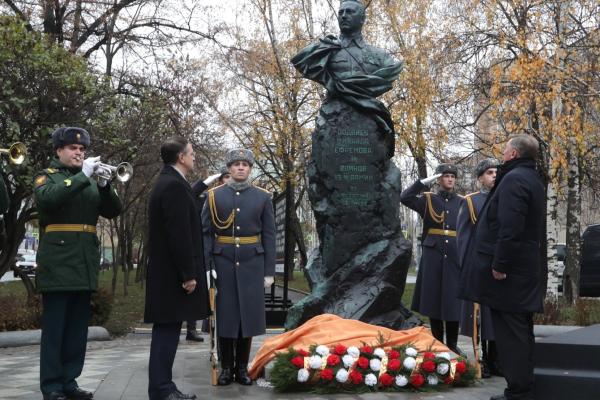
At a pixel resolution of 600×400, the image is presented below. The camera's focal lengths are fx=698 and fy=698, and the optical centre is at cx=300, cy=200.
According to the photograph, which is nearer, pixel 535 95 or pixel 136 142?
pixel 535 95

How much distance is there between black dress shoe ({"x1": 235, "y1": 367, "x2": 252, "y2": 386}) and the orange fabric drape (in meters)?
0.11

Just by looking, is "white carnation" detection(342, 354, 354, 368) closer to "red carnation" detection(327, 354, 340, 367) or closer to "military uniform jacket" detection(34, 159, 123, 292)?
"red carnation" detection(327, 354, 340, 367)

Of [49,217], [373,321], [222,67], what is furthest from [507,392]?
[222,67]

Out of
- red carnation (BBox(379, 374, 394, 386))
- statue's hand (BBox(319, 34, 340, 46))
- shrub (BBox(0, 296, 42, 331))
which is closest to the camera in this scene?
red carnation (BBox(379, 374, 394, 386))

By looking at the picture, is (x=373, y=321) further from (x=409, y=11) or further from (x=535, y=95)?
(x=409, y=11)

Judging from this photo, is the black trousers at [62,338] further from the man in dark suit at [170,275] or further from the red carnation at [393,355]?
the red carnation at [393,355]

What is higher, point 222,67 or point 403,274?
point 222,67

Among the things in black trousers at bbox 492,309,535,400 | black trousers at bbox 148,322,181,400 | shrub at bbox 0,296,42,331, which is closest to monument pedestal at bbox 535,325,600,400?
black trousers at bbox 492,309,535,400

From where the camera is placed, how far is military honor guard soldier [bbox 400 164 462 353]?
7406 mm

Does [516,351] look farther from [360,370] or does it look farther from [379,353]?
[360,370]

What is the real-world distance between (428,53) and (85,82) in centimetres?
1004

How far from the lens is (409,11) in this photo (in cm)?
1905

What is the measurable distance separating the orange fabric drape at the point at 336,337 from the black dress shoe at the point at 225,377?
0.66 feet

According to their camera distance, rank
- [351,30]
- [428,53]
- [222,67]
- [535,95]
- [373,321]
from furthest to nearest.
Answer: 1. [222,67]
2. [428,53]
3. [535,95]
4. [351,30]
5. [373,321]
